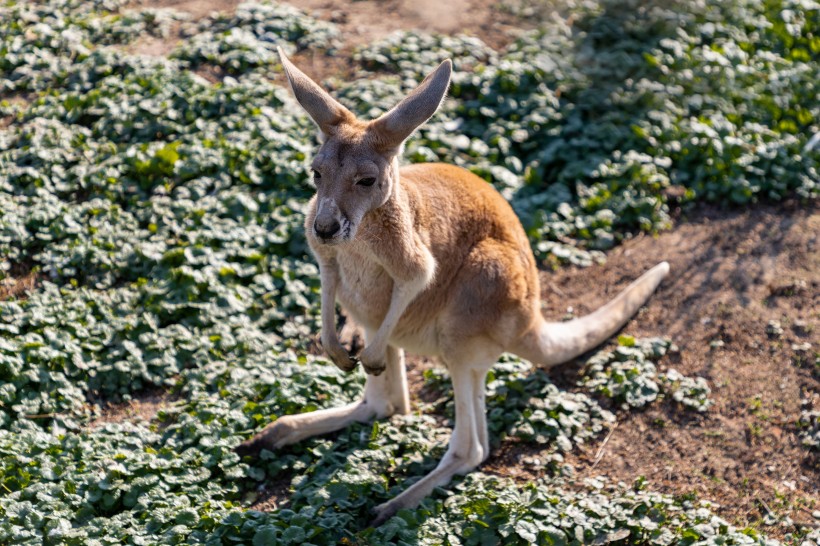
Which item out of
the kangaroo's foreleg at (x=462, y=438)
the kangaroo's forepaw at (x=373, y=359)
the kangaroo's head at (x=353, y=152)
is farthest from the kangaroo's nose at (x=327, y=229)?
the kangaroo's foreleg at (x=462, y=438)

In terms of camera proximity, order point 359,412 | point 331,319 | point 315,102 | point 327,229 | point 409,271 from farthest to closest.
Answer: point 359,412
point 331,319
point 409,271
point 315,102
point 327,229

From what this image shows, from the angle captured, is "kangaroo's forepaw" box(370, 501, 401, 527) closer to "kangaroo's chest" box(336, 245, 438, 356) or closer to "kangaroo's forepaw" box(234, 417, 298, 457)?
"kangaroo's forepaw" box(234, 417, 298, 457)

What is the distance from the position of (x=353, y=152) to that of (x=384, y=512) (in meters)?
1.61

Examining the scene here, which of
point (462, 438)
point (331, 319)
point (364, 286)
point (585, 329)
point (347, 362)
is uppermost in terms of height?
point (364, 286)

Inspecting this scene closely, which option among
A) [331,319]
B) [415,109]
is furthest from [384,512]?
[415,109]

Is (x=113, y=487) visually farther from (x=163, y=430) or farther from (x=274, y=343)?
(x=274, y=343)

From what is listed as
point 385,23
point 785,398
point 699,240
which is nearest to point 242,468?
point 785,398

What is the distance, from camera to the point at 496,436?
17.1 feet

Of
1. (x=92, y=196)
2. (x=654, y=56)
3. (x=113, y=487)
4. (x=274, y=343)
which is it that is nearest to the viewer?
(x=113, y=487)

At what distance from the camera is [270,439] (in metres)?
4.92

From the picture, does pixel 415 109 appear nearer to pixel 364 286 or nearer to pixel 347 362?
pixel 364 286

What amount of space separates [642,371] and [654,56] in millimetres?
3496

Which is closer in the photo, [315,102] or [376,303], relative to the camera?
[315,102]

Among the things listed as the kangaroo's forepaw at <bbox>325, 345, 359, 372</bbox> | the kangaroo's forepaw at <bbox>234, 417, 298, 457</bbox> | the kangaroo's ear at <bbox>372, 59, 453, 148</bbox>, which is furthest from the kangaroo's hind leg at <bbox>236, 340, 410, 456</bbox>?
the kangaroo's ear at <bbox>372, 59, 453, 148</bbox>
